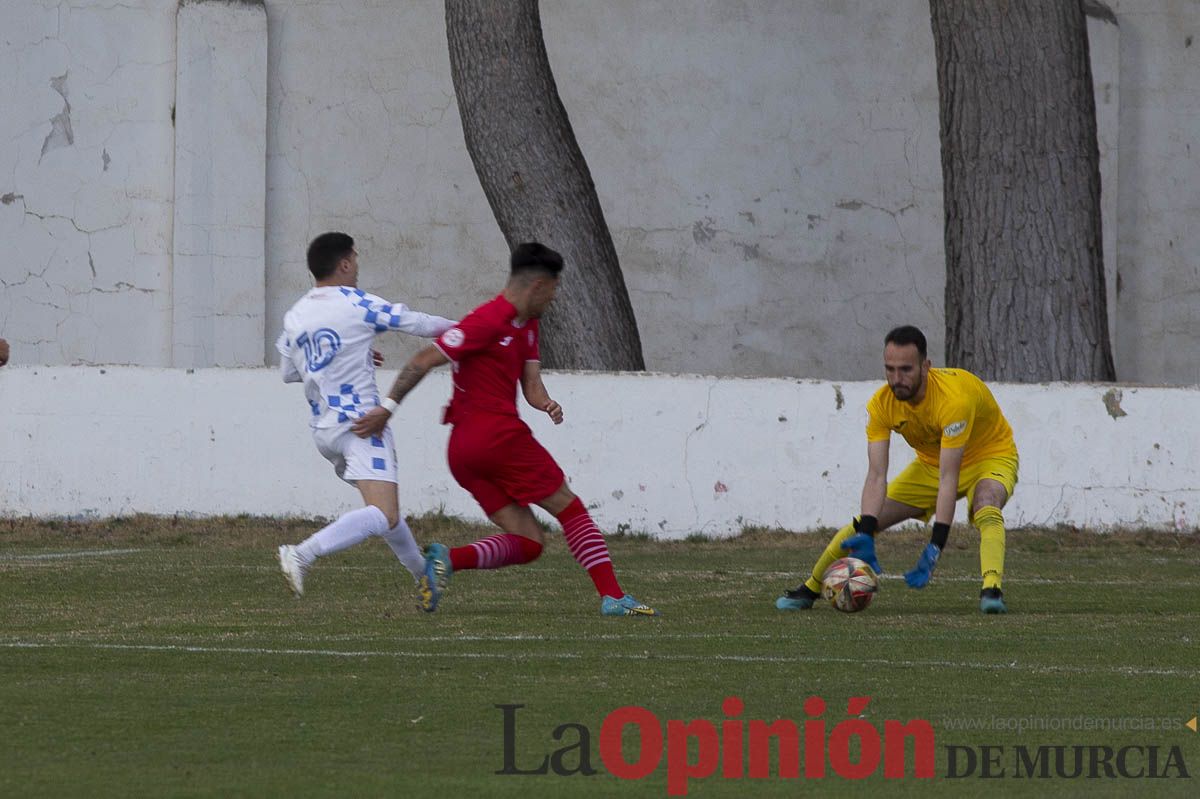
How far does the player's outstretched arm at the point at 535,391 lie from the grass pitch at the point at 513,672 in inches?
40.3

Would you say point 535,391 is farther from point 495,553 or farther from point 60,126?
point 60,126

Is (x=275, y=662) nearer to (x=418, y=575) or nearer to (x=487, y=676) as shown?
(x=487, y=676)

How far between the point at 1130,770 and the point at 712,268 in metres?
14.6

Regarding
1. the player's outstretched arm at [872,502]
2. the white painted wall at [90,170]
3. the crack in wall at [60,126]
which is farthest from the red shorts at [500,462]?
the crack in wall at [60,126]

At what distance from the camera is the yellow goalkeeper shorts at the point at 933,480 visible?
9.45 m

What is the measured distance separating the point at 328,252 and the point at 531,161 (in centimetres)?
758

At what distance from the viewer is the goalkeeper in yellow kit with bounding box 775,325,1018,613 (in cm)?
892

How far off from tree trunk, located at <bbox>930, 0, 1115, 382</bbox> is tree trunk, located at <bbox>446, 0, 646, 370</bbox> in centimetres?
314

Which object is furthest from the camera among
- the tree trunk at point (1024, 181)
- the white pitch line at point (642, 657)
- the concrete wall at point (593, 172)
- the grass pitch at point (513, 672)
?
the concrete wall at point (593, 172)

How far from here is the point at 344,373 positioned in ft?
28.7

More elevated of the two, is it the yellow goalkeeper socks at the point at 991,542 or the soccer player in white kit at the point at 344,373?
the soccer player in white kit at the point at 344,373

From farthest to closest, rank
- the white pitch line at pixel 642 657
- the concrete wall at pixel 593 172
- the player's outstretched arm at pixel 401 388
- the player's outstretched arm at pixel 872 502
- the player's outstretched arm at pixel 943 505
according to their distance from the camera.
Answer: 1. the concrete wall at pixel 593 172
2. the player's outstretched arm at pixel 872 502
3. the player's outstretched arm at pixel 943 505
4. the player's outstretched arm at pixel 401 388
5. the white pitch line at pixel 642 657

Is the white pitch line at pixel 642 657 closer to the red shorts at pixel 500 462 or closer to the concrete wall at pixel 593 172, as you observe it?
the red shorts at pixel 500 462

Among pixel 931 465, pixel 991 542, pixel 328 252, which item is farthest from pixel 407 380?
pixel 991 542
